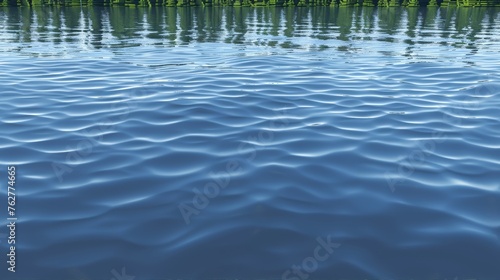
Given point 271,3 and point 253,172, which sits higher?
point 271,3

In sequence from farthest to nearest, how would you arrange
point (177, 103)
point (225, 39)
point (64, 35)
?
1. point (64, 35)
2. point (225, 39)
3. point (177, 103)

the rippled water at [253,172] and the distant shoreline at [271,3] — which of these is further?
the distant shoreline at [271,3]

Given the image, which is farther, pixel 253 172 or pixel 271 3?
pixel 271 3

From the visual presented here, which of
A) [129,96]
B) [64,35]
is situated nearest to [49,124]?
[129,96]

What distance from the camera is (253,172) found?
9328 millimetres

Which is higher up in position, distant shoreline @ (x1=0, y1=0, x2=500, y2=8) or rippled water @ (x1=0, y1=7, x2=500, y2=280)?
distant shoreline @ (x1=0, y1=0, x2=500, y2=8)

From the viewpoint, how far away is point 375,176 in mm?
9180

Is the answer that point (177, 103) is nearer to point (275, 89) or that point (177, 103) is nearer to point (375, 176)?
point (275, 89)

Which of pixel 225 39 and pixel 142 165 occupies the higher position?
pixel 225 39

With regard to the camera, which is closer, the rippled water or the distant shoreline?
the rippled water

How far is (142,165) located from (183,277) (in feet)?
13.4

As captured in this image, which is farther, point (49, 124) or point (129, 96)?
point (129, 96)

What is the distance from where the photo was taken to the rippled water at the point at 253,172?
6.48 m

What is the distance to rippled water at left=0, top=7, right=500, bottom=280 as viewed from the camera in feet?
21.2
